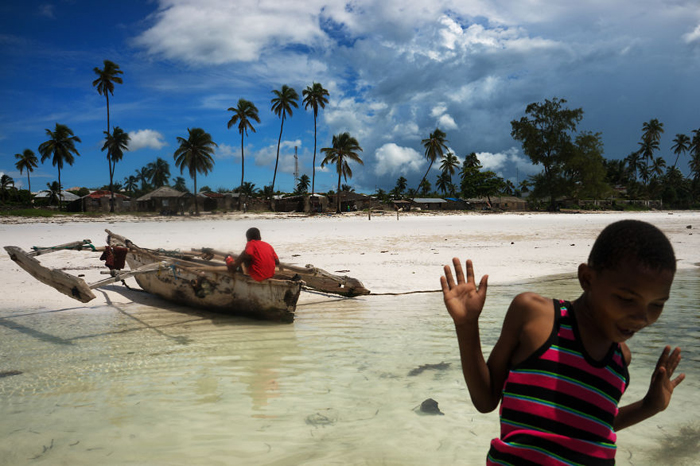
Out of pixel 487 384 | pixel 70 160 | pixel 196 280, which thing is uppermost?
pixel 70 160

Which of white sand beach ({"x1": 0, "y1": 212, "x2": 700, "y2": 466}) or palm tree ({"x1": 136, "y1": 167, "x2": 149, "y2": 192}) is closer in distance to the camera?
white sand beach ({"x1": 0, "y1": 212, "x2": 700, "y2": 466})

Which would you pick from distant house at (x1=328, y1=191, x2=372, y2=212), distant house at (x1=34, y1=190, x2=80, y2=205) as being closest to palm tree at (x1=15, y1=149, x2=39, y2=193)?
distant house at (x1=34, y1=190, x2=80, y2=205)

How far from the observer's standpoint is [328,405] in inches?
162

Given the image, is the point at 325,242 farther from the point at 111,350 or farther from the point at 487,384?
the point at 487,384

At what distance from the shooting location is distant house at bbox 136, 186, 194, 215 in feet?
169

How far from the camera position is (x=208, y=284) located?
7508 mm

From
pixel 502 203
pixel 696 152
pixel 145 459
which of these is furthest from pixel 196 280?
pixel 696 152

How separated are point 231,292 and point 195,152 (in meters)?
50.8

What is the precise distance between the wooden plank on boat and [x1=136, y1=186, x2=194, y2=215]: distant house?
147ft

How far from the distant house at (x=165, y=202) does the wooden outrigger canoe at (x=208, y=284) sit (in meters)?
44.6

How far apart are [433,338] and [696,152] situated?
108 m

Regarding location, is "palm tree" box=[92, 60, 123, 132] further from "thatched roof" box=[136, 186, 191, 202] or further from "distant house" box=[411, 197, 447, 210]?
"distant house" box=[411, 197, 447, 210]

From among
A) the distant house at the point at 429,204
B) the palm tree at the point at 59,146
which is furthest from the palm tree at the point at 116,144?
the distant house at the point at 429,204

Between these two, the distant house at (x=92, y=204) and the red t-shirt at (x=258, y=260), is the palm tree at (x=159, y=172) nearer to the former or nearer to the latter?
the distant house at (x=92, y=204)
